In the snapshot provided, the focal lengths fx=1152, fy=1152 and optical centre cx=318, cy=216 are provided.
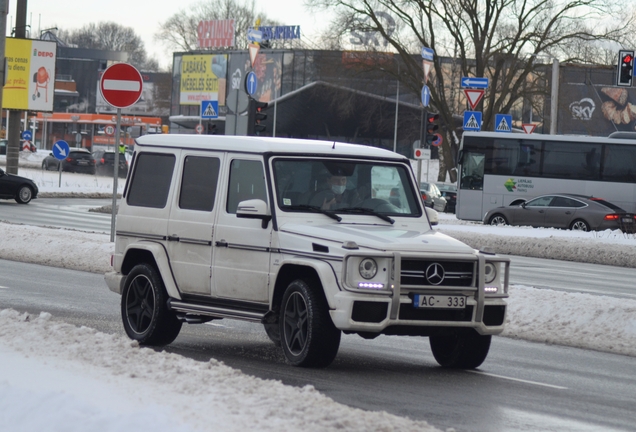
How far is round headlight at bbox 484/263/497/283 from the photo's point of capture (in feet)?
29.0

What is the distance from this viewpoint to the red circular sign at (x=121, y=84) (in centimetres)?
1780

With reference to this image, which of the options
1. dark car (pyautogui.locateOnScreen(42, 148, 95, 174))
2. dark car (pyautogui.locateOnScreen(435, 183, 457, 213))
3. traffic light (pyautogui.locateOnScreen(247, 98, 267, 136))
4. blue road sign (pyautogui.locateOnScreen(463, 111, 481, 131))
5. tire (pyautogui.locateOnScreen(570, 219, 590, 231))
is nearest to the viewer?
traffic light (pyautogui.locateOnScreen(247, 98, 267, 136))

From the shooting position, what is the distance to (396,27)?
187 ft

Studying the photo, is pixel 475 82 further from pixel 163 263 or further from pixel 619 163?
pixel 163 263

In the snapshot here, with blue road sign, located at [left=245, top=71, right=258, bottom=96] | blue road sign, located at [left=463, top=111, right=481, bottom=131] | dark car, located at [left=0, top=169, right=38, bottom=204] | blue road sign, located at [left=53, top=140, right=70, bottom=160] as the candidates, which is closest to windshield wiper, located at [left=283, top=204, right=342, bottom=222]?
blue road sign, located at [left=245, top=71, right=258, bottom=96]

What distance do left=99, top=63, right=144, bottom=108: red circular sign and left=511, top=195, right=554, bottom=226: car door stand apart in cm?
1960

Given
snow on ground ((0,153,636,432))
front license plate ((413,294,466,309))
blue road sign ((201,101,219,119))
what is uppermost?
blue road sign ((201,101,219,119))

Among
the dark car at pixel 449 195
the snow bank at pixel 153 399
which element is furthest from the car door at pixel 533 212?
the snow bank at pixel 153 399

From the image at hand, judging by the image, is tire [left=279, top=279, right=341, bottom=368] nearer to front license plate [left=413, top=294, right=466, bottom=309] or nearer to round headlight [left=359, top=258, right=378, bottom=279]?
round headlight [left=359, top=258, right=378, bottom=279]

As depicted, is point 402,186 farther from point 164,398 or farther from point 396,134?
point 396,134

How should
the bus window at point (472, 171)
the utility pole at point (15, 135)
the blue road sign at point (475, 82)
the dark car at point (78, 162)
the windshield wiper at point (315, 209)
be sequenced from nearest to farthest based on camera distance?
the windshield wiper at point (315, 209) → the blue road sign at point (475, 82) → the utility pole at point (15, 135) → the bus window at point (472, 171) → the dark car at point (78, 162)

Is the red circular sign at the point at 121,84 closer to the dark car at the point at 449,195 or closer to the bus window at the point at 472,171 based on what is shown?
the bus window at the point at 472,171

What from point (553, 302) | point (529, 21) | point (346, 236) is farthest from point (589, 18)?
point (346, 236)

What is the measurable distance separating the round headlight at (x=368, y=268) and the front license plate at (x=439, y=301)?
0.36 meters
